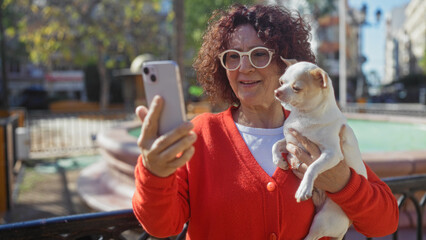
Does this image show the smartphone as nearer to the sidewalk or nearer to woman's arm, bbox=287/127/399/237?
woman's arm, bbox=287/127/399/237

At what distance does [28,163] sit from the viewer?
30.7ft

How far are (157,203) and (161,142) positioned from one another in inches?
12.9

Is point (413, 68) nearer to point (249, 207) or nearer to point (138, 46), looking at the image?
point (138, 46)

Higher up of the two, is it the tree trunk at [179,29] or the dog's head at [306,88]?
the tree trunk at [179,29]

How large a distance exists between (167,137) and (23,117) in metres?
13.0

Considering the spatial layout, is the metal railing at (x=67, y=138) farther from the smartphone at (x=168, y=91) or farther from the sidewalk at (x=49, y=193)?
the smartphone at (x=168, y=91)

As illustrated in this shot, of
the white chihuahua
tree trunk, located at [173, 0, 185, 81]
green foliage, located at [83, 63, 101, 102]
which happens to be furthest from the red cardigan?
green foliage, located at [83, 63, 101, 102]

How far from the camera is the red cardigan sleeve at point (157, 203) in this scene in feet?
4.28

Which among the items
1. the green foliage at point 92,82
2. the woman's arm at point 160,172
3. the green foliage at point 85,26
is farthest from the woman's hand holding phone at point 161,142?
the green foliage at point 92,82

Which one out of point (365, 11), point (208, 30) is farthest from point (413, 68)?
point (208, 30)

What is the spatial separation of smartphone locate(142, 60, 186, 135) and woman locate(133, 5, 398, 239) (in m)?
0.13

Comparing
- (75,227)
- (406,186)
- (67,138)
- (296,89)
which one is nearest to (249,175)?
(296,89)

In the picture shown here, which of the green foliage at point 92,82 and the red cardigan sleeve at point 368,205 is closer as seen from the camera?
the red cardigan sleeve at point 368,205

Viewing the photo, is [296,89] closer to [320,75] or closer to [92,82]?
[320,75]
